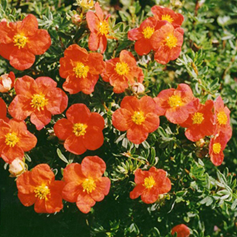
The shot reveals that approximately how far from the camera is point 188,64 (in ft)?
8.07

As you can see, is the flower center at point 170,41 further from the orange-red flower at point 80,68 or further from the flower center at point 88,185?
the flower center at point 88,185

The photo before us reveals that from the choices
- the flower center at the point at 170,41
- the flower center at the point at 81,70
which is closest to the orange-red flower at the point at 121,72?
the flower center at the point at 81,70

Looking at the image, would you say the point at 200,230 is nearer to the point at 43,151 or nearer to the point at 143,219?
the point at 143,219

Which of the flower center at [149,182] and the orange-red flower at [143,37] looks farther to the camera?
the orange-red flower at [143,37]

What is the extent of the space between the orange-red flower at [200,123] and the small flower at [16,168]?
933 mm

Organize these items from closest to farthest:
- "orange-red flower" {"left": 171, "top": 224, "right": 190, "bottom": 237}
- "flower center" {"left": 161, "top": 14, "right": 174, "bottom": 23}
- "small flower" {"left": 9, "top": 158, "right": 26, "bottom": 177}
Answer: "small flower" {"left": 9, "top": 158, "right": 26, "bottom": 177} < "flower center" {"left": 161, "top": 14, "right": 174, "bottom": 23} < "orange-red flower" {"left": 171, "top": 224, "right": 190, "bottom": 237}

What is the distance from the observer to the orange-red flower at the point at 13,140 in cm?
186

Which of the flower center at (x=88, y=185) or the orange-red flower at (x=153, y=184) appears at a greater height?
the flower center at (x=88, y=185)

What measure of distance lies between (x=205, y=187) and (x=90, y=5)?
A: 4.28 ft

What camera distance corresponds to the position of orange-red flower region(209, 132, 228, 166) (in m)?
2.08

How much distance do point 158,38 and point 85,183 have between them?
3.04ft

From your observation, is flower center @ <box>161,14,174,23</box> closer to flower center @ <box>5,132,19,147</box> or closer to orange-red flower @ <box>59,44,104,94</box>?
orange-red flower @ <box>59,44,104,94</box>

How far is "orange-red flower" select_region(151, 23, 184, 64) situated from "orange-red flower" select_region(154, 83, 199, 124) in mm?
209

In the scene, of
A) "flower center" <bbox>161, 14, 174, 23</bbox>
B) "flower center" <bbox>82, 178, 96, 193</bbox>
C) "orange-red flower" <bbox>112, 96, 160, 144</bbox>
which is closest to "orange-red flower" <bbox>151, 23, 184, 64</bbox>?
"flower center" <bbox>161, 14, 174, 23</bbox>
